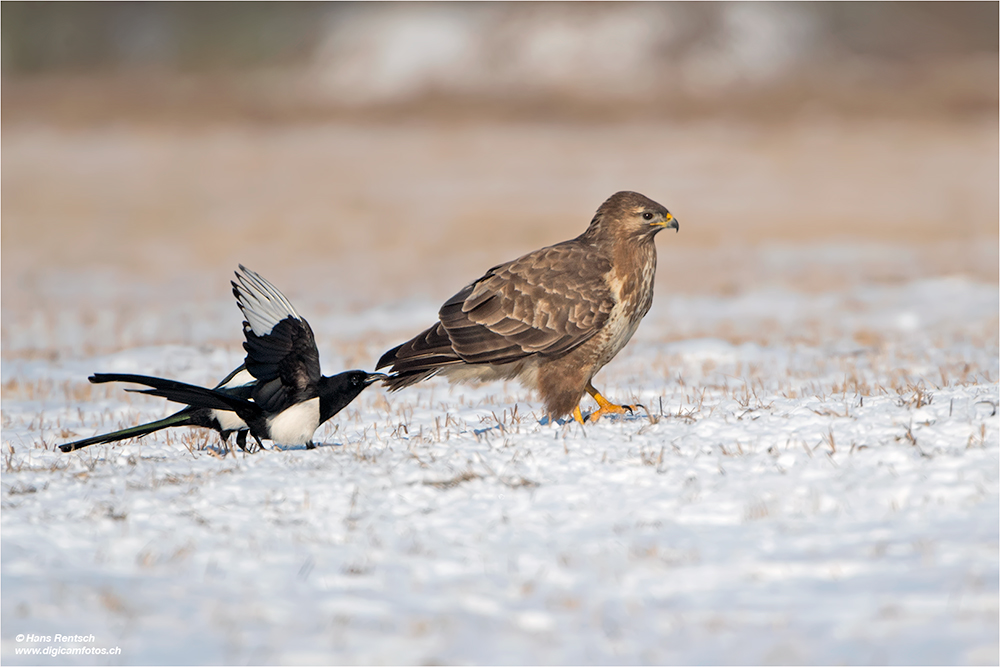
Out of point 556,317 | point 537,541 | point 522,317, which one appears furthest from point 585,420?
point 537,541

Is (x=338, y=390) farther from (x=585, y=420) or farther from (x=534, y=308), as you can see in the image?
(x=585, y=420)

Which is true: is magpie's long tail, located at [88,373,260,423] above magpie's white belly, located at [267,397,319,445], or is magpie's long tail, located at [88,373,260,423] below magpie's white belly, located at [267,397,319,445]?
above

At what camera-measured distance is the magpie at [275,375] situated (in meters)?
6.94

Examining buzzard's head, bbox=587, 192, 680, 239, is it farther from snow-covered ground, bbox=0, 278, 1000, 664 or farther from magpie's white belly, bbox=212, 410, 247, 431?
magpie's white belly, bbox=212, 410, 247, 431

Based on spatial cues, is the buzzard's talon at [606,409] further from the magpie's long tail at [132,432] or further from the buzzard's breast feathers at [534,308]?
the magpie's long tail at [132,432]

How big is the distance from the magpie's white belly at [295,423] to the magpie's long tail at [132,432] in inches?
24.7

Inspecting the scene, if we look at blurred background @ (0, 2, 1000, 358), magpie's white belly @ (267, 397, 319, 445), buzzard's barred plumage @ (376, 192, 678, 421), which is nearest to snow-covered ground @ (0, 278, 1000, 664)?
magpie's white belly @ (267, 397, 319, 445)

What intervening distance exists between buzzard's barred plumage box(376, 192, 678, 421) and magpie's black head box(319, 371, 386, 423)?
1.79ft

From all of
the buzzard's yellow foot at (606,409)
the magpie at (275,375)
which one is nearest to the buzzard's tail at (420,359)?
the magpie at (275,375)

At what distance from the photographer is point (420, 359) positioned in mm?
7930

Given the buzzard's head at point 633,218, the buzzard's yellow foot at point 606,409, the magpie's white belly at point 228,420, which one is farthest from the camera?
the buzzard's head at point 633,218

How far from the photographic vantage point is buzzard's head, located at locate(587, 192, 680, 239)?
8.10 meters

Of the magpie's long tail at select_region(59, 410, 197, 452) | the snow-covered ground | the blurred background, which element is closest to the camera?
the snow-covered ground

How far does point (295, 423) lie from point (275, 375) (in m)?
0.36
